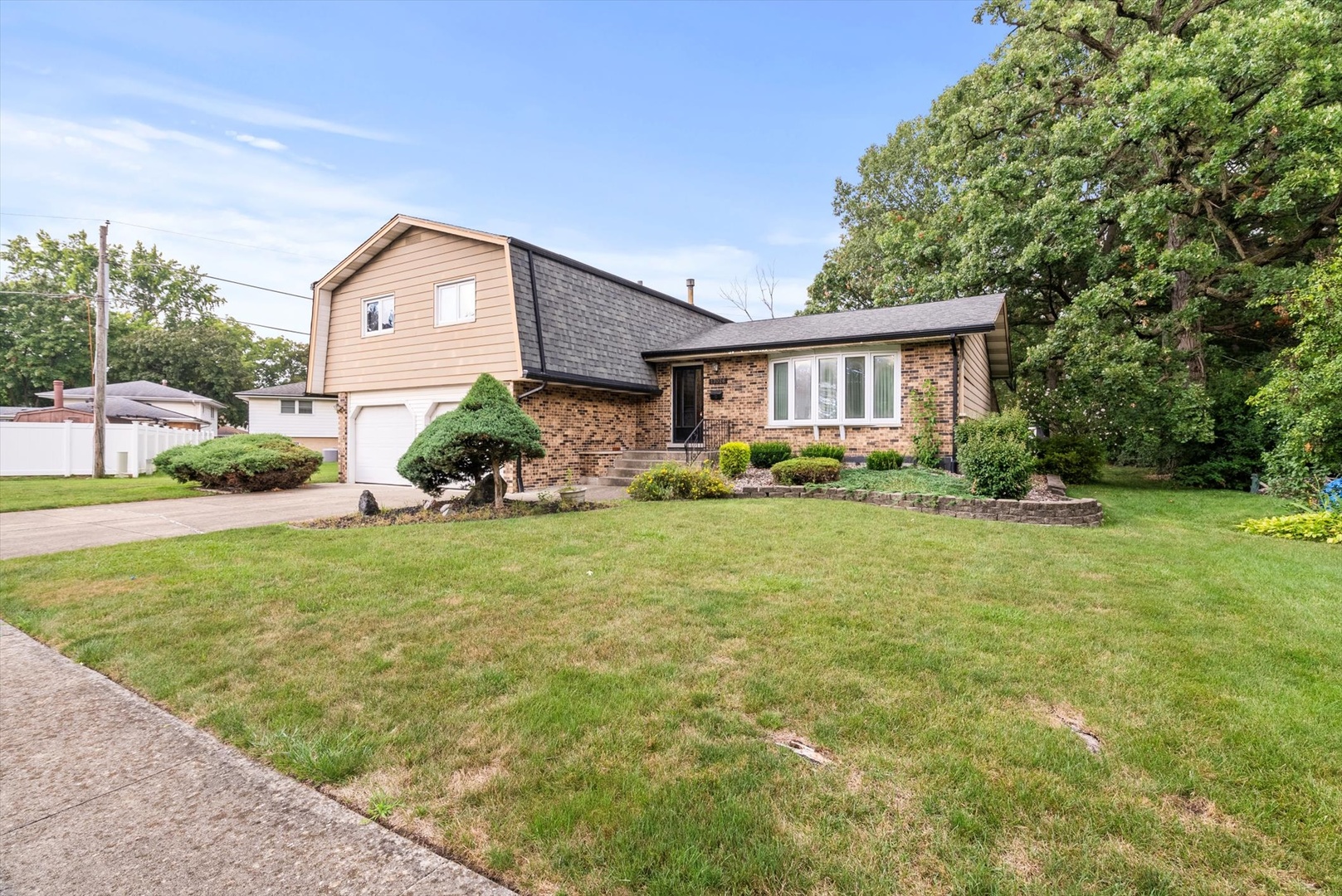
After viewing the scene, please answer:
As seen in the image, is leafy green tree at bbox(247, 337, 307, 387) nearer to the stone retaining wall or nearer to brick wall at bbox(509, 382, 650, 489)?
brick wall at bbox(509, 382, 650, 489)

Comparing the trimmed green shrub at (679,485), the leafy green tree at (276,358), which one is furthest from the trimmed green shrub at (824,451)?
the leafy green tree at (276,358)

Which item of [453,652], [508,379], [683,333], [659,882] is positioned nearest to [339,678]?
[453,652]

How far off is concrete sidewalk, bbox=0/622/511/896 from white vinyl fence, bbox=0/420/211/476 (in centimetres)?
1680

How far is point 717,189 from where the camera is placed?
21531 mm

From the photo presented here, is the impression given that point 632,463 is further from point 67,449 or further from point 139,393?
point 139,393

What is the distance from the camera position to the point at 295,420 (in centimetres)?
2870

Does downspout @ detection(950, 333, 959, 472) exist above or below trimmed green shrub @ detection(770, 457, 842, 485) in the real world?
above

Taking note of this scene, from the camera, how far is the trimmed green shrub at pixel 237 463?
11602 millimetres

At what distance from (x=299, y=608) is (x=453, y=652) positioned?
→ 64.1 inches

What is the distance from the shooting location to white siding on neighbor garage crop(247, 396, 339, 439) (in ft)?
93.7

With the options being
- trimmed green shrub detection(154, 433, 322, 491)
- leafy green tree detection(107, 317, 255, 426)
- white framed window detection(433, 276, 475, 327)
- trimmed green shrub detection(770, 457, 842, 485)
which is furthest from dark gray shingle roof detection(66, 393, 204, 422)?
trimmed green shrub detection(770, 457, 842, 485)

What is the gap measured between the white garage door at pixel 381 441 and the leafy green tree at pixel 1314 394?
16568 mm

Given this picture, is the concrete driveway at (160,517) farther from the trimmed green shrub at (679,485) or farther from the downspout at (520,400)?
the trimmed green shrub at (679,485)

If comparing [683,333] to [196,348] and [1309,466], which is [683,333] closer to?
[1309,466]
